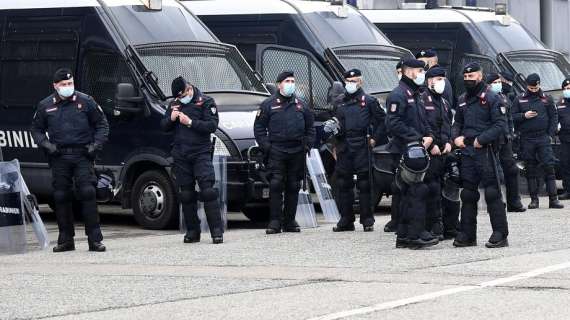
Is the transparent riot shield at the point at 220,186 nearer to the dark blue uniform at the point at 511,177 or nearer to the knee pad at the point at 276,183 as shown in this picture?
the knee pad at the point at 276,183

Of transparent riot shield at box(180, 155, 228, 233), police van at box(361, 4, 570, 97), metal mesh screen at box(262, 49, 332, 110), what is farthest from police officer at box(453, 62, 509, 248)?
police van at box(361, 4, 570, 97)

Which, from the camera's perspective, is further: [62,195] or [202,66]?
[202,66]

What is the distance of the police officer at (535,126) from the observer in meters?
19.5

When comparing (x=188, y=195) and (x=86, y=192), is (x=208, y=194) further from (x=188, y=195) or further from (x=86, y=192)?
(x=86, y=192)

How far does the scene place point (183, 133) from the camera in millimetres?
14914

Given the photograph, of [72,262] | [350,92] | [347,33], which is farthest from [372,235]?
[347,33]

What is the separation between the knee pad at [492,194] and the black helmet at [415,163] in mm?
571

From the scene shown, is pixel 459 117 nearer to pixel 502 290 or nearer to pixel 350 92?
pixel 350 92

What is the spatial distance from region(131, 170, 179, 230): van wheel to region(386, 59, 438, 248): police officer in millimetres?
3528

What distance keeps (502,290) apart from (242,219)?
936 centimetres

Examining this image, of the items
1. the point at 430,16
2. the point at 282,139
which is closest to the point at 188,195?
the point at 282,139

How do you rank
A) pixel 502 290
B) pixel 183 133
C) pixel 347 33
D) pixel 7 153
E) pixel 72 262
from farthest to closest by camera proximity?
1. pixel 347 33
2. pixel 7 153
3. pixel 183 133
4. pixel 72 262
5. pixel 502 290

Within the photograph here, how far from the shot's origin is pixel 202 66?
17625 millimetres

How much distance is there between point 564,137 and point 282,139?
6.06 meters
